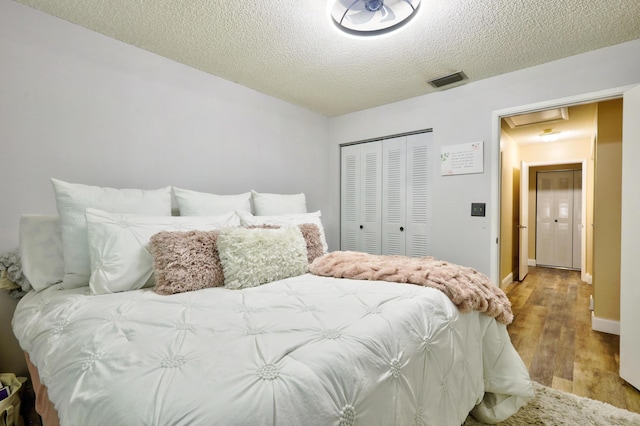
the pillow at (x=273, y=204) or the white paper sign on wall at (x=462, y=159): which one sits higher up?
the white paper sign on wall at (x=462, y=159)

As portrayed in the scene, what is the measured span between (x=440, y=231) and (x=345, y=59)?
1.82m

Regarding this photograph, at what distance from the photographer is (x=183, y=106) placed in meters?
2.37

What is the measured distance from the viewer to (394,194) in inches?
129

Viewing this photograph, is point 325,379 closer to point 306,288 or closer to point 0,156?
point 306,288

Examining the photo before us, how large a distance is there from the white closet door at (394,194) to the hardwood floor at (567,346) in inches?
53.9

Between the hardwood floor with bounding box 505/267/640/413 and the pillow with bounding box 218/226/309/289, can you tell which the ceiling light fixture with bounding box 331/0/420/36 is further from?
the hardwood floor with bounding box 505/267/640/413

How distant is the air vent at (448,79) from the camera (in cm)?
253

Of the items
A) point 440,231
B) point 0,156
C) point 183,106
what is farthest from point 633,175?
point 0,156

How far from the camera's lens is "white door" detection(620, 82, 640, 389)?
1.84m

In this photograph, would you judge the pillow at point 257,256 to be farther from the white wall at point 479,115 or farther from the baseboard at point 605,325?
the baseboard at point 605,325

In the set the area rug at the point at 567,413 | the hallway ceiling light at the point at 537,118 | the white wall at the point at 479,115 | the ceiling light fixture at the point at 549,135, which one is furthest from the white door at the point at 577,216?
the area rug at the point at 567,413

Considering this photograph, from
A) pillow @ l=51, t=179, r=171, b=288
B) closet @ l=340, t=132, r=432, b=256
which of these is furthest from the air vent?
pillow @ l=51, t=179, r=171, b=288

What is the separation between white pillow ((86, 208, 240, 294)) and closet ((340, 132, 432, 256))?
239 centimetres

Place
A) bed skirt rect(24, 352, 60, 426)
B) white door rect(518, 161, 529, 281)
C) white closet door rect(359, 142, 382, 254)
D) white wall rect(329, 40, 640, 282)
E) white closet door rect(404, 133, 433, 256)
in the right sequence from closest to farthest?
bed skirt rect(24, 352, 60, 426)
white wall rect(329, 40, 640, 282)
white closet door rect(404, 133, 433, 256)
white closet door rect(359, 142, 382, 254)
white door rect(518, 161, 529, 281)
